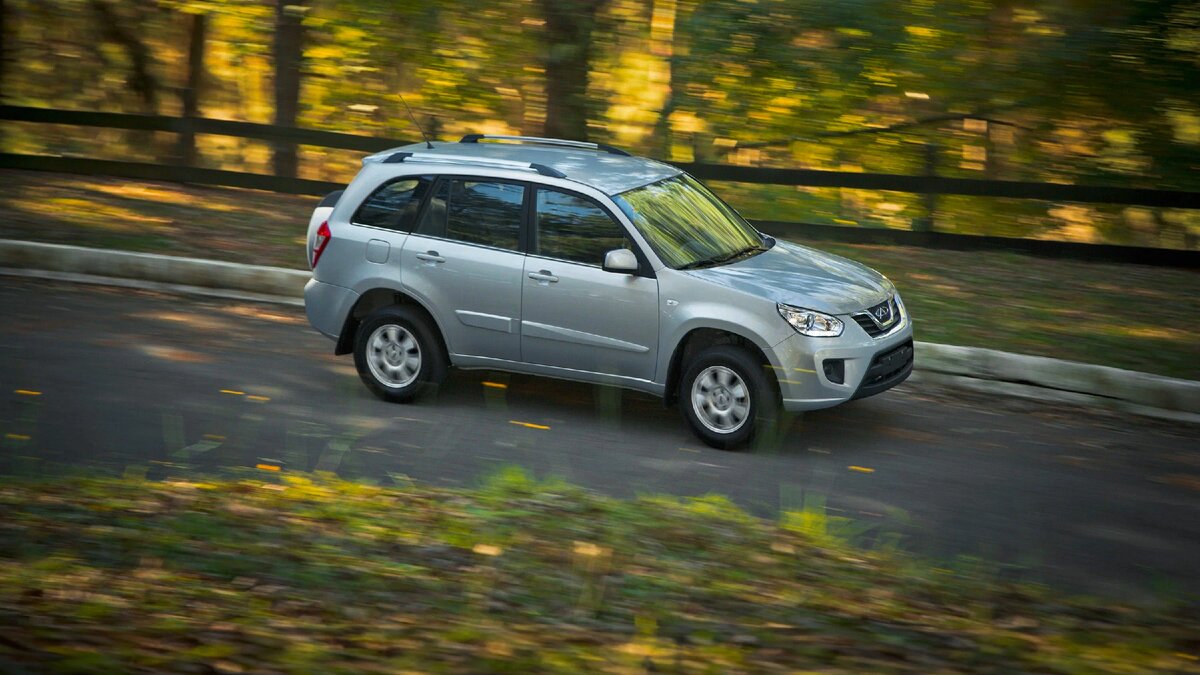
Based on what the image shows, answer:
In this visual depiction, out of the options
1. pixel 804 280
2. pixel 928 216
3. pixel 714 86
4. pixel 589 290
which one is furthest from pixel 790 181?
pixel 589 290

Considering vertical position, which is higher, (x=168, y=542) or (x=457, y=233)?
(x=457, y=233)

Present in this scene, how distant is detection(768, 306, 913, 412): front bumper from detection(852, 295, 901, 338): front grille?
65 mm

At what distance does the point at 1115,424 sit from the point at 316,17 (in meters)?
12.7

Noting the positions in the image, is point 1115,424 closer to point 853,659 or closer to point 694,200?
point 694,200

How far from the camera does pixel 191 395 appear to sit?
9297 millimetres

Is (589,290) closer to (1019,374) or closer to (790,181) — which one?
(1019,374)

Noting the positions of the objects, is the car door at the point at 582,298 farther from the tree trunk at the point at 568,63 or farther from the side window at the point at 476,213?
the tree trunk at the point at 568,63

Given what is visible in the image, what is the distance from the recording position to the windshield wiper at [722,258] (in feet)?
28.2

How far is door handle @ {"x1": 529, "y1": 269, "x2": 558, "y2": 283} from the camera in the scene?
867cm

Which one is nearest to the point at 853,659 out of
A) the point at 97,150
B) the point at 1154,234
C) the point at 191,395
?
the point at 191,395

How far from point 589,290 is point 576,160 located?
1.20 m

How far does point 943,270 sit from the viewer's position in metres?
14.0

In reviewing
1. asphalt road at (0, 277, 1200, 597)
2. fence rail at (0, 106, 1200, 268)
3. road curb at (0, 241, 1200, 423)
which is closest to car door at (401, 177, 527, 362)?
asphalt road at (0, 277, 1200, 597)

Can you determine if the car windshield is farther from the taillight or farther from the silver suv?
the taillight
